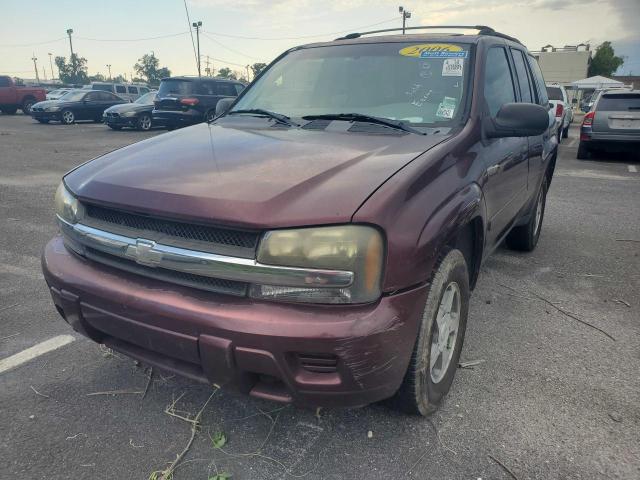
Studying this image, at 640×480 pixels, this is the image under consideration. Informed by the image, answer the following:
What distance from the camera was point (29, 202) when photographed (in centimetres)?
685

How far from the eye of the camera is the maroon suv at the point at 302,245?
1803mm

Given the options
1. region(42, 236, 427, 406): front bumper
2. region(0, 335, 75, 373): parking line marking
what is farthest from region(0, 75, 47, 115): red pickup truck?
region(42, 236, 427, 406): front bumper

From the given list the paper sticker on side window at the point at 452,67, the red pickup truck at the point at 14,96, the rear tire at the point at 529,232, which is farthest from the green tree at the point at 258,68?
the red pickup truck at the point at 14,96

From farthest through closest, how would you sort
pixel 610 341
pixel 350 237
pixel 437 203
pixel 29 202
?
1. pixel 29 202
2. pixel 610 341
3. pixel 437 203
4. pixel 350 237

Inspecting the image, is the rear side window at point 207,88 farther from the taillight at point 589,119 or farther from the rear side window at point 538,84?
the rear side window at point 538,84

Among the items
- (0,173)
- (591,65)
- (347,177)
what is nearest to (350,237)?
(347,177)

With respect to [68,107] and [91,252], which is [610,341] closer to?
[91,252]

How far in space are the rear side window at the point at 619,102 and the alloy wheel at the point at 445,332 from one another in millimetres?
10578

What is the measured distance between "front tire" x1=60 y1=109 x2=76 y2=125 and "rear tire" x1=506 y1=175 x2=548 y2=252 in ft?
65.6

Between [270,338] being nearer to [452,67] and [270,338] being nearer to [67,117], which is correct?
[452,67]

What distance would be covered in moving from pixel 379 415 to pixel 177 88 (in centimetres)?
1572

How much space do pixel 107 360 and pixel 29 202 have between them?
4854 mm

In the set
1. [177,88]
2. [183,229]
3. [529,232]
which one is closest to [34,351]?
[183,229]

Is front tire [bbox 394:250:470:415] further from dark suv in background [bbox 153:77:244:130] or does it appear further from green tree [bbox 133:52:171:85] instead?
green tree [bbox 133:52:171:85]
